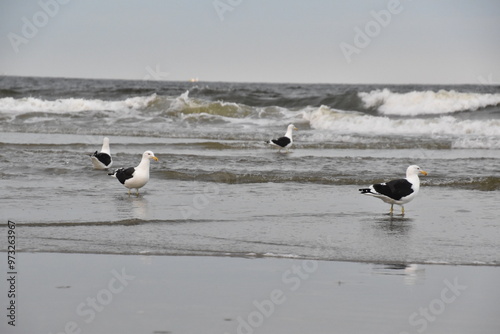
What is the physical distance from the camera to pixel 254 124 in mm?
28406

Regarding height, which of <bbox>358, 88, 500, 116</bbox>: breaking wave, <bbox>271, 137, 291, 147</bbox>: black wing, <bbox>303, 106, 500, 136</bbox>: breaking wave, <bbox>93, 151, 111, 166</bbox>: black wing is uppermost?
<bbox>358, 88, 500, 116</bbox>: breaking wave

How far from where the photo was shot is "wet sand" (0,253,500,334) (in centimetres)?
554

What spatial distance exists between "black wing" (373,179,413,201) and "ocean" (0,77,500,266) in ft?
0.98

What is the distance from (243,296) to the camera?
6.21 metres

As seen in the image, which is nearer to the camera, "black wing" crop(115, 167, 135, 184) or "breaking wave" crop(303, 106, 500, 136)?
"black wing" crop(115, 167, 135, 184)

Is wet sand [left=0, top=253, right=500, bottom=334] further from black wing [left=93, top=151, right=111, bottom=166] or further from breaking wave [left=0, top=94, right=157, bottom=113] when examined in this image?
breaking wave [left=0, top=94, right=157, bottom=113]

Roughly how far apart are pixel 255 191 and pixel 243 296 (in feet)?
19.8

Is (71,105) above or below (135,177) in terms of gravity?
above

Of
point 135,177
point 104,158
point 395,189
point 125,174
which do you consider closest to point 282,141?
point 104,158

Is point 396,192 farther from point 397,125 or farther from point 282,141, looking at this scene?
point 397,125

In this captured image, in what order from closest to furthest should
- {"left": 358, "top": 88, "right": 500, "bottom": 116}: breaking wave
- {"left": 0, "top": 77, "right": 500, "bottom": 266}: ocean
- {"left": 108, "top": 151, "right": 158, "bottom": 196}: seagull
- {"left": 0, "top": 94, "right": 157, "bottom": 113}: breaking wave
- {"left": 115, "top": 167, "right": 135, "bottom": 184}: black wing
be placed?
{"left": 0, "top": 77, "right": 500, "bottom": 266}: ocean < {"left": 108, "top": 151, "right": 158, "bottom": 196}: seagull < {"left": 115, "top": 167, "right": 135, "bottom": 184}: black wing < {"left": 358, "top": 88, "right": 500, "bottom": 116}: breaking wave < {"left": 0, "top": 94, "right": 157, "bottom": 113}: breaking wave

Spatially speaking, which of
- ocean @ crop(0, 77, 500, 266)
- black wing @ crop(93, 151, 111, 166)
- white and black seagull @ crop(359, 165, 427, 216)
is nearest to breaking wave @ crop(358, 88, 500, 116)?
ocean @ crop(0, 77, 500, 266)

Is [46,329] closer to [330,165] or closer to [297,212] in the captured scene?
[297,212]

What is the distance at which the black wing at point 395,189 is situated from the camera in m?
10.3
